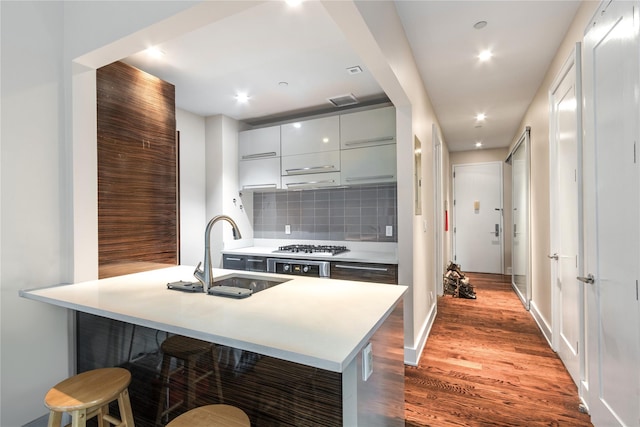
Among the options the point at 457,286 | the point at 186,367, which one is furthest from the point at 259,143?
the point at 457,286

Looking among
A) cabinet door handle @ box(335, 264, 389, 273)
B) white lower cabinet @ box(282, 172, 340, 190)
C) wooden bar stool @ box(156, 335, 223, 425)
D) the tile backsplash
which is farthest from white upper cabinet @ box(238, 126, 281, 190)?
wooden bar stool @ box(156, 335, 223, 425)

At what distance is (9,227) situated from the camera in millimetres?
1519

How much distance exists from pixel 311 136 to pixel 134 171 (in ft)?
6.02

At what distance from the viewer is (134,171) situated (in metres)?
2.10

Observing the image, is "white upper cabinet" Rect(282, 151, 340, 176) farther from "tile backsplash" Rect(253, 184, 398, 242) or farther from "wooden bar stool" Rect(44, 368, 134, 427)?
"wooden bar stool" Rect(44, 368, 134, 427)

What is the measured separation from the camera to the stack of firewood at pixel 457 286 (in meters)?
4.62

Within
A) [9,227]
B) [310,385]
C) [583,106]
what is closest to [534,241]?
[583,106]

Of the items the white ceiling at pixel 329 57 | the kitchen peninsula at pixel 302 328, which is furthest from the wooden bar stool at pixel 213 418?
the white ceiling at pixel 329 57

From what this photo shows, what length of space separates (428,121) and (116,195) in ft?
10.4

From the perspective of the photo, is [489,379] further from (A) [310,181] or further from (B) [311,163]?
(B) [311,163]

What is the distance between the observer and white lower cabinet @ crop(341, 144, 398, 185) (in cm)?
297

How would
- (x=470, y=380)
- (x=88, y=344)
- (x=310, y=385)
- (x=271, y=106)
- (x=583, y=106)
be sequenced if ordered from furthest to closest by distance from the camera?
(x=271, y=106), (x=470, y=380), (x=583, y=106), (x=88, y=344), (x=310, y=385)

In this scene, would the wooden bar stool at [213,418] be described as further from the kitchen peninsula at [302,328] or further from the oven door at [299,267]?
the oven door at [299,267]

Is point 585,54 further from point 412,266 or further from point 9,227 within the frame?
point 9,227
